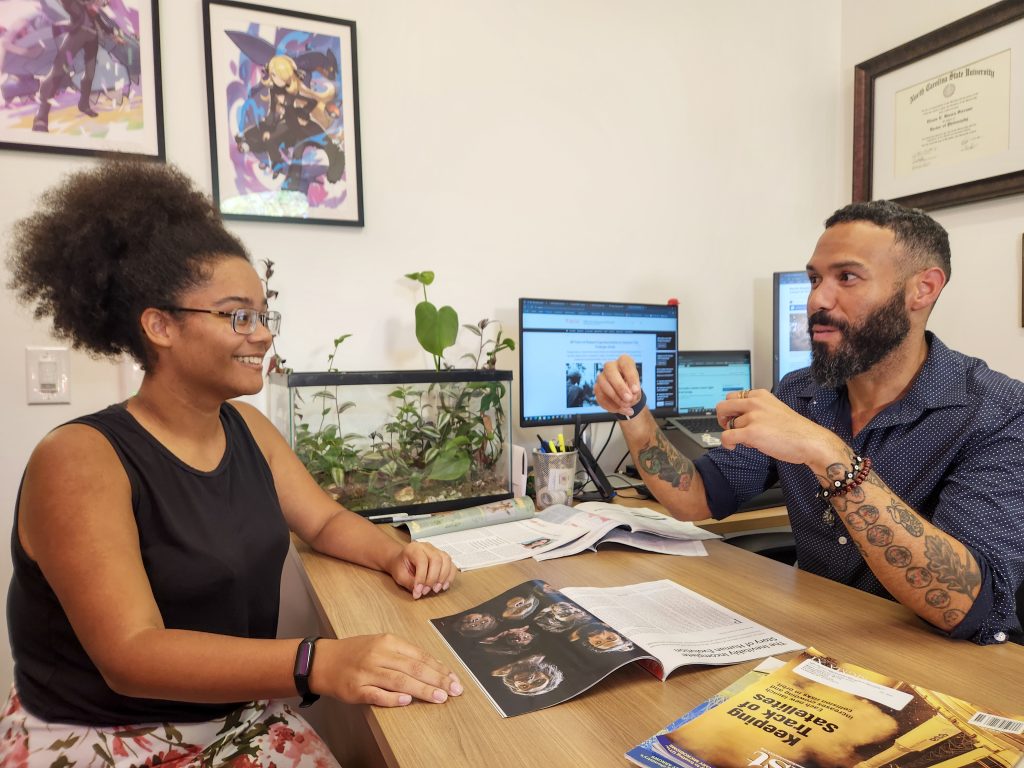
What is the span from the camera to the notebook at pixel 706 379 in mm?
2010

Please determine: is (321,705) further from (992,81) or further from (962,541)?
(992,81)

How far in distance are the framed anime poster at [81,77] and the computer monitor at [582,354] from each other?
1025mm

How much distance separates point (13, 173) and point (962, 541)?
1.95 meters

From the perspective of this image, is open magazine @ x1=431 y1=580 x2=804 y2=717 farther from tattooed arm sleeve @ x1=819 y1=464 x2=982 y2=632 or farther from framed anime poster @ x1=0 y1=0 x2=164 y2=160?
framed anime poster @ x1=0 y1=0 x2=164 y2=160

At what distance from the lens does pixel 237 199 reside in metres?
1.60

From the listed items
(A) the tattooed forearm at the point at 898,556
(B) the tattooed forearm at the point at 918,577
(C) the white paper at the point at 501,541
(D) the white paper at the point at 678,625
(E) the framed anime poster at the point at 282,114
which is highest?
(E) the framed anime poster at the point at 282,114

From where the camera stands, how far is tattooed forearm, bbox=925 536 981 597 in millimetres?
848

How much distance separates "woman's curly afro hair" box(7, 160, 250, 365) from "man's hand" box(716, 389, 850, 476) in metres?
0.88

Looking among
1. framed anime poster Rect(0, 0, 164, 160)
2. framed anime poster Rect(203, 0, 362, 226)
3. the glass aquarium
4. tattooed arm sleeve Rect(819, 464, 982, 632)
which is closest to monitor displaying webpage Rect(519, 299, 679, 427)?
the glass aquarium

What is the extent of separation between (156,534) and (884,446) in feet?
3.99

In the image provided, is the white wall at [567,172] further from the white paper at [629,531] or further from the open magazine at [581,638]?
the open magazine at [581,638]

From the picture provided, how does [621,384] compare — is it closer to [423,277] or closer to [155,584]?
[423,277]

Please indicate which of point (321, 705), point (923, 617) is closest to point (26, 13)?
point (321, 705)

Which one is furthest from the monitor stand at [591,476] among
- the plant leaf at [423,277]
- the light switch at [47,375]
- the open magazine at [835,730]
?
the light switch at [47,375]
